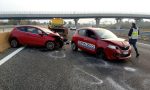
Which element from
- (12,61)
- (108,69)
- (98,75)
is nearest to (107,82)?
(98,75)

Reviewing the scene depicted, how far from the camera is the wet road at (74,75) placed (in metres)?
7.16

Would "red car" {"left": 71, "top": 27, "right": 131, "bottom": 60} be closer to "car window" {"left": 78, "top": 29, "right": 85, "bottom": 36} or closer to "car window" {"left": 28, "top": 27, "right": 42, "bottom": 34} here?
"car window" {"left": 78, "top": 29, "right": 85, "bottom": 36}

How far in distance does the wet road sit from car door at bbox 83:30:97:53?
1488mm

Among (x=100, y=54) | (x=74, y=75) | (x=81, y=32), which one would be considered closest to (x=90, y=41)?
(x=100, y=54)

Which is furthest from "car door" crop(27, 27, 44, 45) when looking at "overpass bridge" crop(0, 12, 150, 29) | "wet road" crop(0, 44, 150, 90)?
"overpass bridge" crop(0, 12, 150, 29)

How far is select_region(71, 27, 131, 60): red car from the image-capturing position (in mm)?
11609

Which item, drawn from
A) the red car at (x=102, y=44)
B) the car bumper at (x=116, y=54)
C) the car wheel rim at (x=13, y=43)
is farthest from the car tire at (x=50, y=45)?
the car bumper at (x=116, y=54)

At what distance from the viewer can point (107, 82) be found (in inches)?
305

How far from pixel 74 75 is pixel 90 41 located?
15.7ft

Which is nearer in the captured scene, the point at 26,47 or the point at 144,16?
the point at 26,47

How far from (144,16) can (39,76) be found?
324 ft

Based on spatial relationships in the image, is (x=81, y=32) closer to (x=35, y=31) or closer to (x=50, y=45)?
(x=50, y=45)

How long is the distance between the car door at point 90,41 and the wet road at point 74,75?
149 cm

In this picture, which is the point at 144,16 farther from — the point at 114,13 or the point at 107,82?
the point at 107,82
